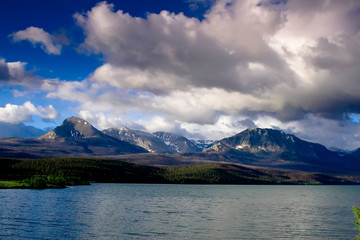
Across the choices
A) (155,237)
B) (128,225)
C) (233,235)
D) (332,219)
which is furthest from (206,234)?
(332,219)

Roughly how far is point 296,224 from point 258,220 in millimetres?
9343

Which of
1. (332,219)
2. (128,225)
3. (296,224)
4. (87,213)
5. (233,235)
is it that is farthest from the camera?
(332,219)

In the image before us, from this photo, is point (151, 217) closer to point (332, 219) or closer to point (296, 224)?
point (296, 224)

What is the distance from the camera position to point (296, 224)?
273ft

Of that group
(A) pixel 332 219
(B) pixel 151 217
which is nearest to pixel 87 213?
(B) pixel 151 217

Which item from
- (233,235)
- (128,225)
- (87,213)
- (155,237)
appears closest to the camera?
A: (155,237)

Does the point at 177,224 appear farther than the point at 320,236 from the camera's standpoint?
Yes

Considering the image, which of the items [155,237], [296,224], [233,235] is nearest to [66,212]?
[155,237]

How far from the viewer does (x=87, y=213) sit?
8962 cm

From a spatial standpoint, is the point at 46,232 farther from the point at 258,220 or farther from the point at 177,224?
the point at 258,220

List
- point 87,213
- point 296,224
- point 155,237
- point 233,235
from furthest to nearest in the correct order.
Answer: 1. point 87,213
2. point 296,224
3. point 233,235
4. point 155,237

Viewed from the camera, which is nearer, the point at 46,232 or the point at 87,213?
the point at 46,232

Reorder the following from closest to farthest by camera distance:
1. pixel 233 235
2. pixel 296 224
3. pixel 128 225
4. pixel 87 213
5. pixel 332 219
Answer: pixel 233 235, pixel 128 225, pixel 296 224, pixel 87 213, pixel 332 219

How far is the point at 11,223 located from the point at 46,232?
12.4 metres
